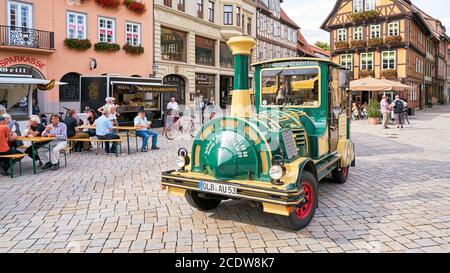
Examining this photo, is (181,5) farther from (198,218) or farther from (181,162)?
(198,218)

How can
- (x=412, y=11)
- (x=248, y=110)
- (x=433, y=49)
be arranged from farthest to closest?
(x=433, y=49)
(x=412, y=11)
(x=248, y=110)

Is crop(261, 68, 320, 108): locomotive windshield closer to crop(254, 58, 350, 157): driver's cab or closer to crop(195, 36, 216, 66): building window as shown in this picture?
crop(254, 58, 350, 157): driver's cab

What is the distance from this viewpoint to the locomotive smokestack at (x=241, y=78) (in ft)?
17.4

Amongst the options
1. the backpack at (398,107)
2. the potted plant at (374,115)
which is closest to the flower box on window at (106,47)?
the potted plant at (374,115)

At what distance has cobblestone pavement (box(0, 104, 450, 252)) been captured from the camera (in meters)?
4.55

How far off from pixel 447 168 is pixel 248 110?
6.20m

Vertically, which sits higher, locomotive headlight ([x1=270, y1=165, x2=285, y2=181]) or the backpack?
the backpack

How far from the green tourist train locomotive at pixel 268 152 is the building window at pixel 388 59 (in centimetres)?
3305

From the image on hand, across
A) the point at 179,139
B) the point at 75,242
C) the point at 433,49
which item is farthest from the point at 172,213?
the point at 433,49

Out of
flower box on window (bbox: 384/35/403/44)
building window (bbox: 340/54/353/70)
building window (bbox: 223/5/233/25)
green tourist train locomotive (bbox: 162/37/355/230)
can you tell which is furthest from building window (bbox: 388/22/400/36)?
green tourist train locomotive (bbox: 162/37/355/230)

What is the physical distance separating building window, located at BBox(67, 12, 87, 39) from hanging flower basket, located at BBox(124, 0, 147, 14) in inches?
118
